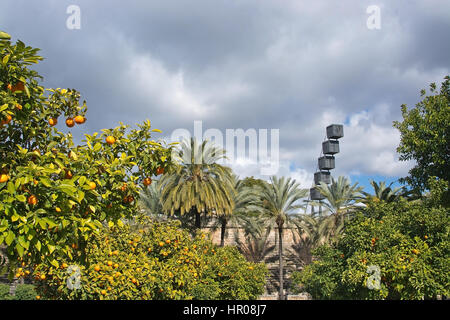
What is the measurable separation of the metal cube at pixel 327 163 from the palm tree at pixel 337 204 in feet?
46.6

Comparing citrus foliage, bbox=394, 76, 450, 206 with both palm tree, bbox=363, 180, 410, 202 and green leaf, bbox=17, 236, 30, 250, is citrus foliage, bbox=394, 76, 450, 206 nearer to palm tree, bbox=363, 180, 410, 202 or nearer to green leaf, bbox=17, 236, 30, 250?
palm tree, bbox=363, 180, 410, 202

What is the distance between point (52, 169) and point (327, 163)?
3627cm

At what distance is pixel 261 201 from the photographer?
23.5m

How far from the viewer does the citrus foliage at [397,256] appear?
9023 mm

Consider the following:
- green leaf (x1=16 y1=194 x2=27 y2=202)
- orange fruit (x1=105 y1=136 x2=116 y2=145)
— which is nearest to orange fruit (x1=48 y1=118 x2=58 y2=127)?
orange fruit (x1=105 y1=136 x2=116 y2=145)

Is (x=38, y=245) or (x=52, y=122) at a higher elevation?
(x=52, y=122)

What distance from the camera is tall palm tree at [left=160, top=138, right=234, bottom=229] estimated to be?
63.5ft

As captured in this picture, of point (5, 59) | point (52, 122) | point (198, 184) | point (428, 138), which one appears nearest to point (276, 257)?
point (198, 184)

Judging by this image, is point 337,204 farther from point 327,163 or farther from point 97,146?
point 97,146

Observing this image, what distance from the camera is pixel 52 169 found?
10.7 ft

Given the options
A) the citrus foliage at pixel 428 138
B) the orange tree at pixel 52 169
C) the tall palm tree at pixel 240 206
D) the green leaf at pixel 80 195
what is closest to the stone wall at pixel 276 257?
the tall palm tree at pixel 240 206

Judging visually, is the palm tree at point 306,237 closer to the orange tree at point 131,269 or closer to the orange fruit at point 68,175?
the orange tree at point 131,269

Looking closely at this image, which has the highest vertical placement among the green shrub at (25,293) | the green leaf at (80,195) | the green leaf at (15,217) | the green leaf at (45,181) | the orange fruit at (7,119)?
the orange fruit at (7,119)

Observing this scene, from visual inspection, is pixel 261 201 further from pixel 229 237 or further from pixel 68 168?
pixel 68 168
